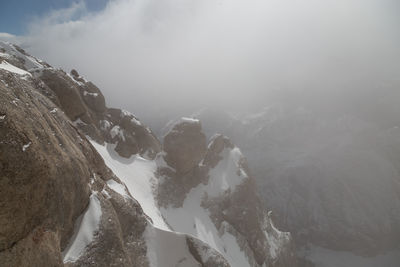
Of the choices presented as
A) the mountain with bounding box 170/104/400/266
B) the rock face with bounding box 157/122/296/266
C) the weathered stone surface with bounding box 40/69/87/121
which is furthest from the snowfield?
the mountain with bounding box 170/104/400/266

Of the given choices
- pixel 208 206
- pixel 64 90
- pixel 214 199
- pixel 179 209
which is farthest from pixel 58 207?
pixel 214 199

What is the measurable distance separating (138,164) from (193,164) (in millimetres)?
8051

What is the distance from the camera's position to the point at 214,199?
3253 centimetres

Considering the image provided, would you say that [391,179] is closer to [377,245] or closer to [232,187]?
[377,245]

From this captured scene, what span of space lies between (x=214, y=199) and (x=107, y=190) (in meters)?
21.0

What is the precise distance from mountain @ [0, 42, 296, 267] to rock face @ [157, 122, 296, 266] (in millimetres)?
150

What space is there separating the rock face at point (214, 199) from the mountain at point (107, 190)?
0.15 metres

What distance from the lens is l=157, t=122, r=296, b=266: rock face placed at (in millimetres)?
28953

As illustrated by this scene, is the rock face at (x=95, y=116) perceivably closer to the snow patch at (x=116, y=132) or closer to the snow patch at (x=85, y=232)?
the snow patch at (x=116, y=132)

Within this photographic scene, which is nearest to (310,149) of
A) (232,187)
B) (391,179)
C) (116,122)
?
(391,179)

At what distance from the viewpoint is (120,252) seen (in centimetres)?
1095

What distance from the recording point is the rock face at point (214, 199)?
29.0 m

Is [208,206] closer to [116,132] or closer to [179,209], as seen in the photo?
[179,209]

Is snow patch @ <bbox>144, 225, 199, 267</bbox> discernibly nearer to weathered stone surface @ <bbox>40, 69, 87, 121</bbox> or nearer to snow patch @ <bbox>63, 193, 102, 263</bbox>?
snow patch @ <bbox>63, 193, 102, 263</bbox>
